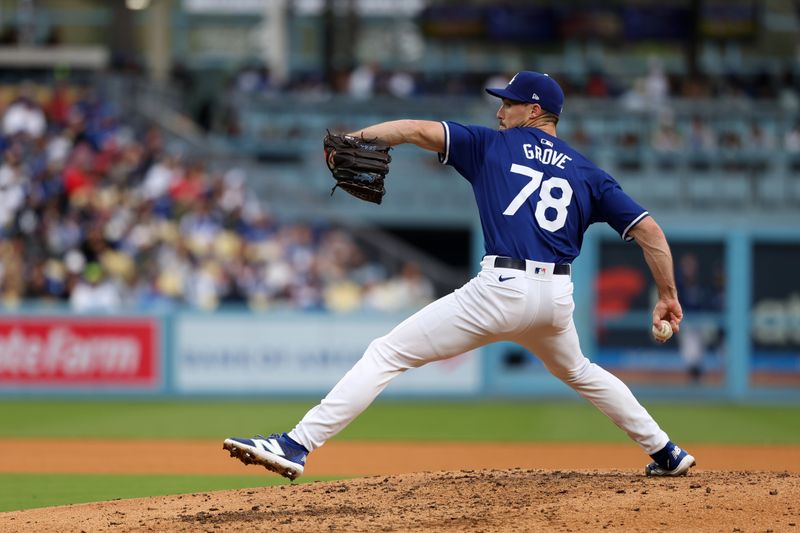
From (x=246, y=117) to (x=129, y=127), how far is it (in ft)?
7.16

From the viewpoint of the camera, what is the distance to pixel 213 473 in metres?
8.98

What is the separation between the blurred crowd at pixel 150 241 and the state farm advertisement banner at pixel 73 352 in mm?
313

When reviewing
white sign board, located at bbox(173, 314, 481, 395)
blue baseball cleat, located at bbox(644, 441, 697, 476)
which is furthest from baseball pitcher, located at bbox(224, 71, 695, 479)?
white sign board, located at bbox(173, 314, 481, 395)

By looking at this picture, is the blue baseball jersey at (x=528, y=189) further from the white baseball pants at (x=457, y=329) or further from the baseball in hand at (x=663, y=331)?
the baseball in hand at (x=663, y=331)

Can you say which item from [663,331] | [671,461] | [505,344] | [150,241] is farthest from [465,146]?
[150,241]

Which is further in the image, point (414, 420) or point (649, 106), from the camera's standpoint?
point (649, 106)

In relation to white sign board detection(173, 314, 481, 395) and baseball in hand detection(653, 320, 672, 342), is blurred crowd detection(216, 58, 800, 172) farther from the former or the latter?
baseball in hand detection(653, 320, 672, 342)

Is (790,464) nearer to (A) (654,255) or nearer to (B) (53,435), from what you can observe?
(A) (654,255)

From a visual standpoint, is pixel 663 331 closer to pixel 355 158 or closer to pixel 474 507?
pixel 474 507

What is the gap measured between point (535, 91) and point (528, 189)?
537 mm

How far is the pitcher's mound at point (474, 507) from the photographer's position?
556 cm

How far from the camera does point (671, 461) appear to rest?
6.72 m

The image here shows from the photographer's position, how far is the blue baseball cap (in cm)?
605

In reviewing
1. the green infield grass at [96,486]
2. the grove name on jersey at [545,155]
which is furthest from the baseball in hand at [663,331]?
the green infield grass at [96,486]
